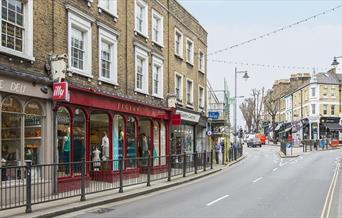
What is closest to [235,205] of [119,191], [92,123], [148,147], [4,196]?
[119,191]

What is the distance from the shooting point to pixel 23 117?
15.1 meters

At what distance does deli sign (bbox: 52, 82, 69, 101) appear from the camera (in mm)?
15883

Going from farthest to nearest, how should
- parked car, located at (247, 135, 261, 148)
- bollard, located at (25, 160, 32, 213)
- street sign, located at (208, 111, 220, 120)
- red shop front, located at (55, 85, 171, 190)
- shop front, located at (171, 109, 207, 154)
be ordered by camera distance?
parked car, located at (247, 135, 261, 148) → street sign, located at (208, 111, 220, 120) → shop front, located at (171, 109, 207, 154) → red shop front, located at (55, 85, 171, 190) → bollard, located at (25, 160, 32, 213)

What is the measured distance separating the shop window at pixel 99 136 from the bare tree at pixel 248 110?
306 feet

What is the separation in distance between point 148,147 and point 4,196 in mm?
14315

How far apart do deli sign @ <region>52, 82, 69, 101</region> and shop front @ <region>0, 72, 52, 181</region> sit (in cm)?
22

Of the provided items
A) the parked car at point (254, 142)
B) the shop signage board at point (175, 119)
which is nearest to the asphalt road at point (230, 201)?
the shop signage board at point (175, 119)

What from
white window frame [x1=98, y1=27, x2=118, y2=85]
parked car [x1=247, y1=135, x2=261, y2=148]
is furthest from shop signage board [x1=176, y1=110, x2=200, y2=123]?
parked car [x1=247, y1=135, x2=261, y2=148]

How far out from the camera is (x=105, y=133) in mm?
20969

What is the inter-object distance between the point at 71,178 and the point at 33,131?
7.38 ft

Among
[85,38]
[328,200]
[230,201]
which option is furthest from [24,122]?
[328,200]

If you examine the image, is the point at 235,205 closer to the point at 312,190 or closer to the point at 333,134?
the point at 312,190

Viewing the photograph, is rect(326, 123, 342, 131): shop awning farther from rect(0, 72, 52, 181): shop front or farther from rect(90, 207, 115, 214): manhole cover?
rect(90, 207, 115, 214): manhole cover

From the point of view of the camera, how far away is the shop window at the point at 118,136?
21.6 metres
